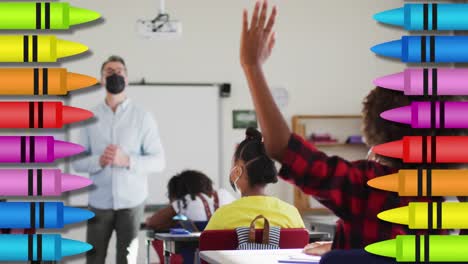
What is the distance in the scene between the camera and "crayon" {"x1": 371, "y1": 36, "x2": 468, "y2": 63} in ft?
2.12

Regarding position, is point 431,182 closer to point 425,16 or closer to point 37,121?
point 425,16

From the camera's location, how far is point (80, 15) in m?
0.62

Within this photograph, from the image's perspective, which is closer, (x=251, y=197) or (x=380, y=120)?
(x=380, y=120)

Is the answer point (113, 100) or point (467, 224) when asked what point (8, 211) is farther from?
point (113, 100)

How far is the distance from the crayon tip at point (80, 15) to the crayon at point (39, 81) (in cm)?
4

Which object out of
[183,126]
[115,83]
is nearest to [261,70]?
[115,83]

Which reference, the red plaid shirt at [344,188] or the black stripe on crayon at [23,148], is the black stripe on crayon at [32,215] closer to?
the black stripe on crayon at [23,148]

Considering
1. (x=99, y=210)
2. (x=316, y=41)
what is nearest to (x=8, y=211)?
(x=99, y=210)

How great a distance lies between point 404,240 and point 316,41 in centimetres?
887

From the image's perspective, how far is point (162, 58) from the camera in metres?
8.92

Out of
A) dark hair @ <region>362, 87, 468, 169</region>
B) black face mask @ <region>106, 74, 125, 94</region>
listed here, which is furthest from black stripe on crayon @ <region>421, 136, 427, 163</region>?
black face mask @ <region>106, 74, 125, 94</region>

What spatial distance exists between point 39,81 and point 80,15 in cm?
6

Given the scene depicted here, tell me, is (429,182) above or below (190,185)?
above

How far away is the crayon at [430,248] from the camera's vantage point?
65 cm
